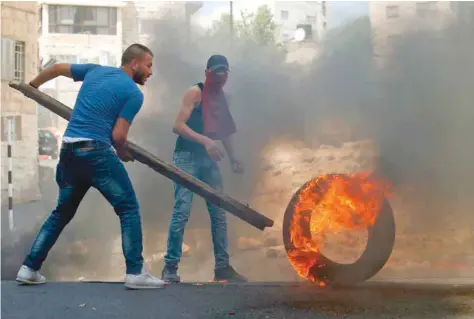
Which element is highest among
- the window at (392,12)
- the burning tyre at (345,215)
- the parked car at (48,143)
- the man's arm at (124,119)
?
the window at (392,12)

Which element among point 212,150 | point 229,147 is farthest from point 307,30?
point 212,150

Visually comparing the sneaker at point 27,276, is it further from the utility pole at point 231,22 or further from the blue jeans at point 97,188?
the utility pole at point 231,22

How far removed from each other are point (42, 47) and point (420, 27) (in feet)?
11.2

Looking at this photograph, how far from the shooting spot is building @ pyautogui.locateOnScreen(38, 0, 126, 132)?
5348 mm

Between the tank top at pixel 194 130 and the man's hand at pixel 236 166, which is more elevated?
the tank top at pixel 194 130

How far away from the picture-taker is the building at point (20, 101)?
17.5 feet

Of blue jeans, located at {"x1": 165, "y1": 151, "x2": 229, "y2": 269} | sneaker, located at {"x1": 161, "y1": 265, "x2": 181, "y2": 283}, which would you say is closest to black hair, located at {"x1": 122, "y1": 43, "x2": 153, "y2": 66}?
blue jeans, located at {"x1": 165, "y1": 151, "x2": 229, "y2": 269}

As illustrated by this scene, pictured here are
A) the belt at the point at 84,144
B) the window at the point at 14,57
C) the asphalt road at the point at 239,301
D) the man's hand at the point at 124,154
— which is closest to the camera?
the asphalt road at the point at 239,301

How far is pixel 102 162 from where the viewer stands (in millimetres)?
4023

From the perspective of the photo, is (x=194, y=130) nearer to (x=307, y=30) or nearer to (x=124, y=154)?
(x=124, y=154)

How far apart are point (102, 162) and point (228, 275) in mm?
1465

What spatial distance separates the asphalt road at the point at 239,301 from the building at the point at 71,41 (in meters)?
1.81

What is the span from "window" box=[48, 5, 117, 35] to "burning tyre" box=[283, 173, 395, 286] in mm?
2257

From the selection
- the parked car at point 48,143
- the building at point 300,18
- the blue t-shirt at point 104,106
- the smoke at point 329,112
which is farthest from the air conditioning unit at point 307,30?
the parked car at point 48,143
